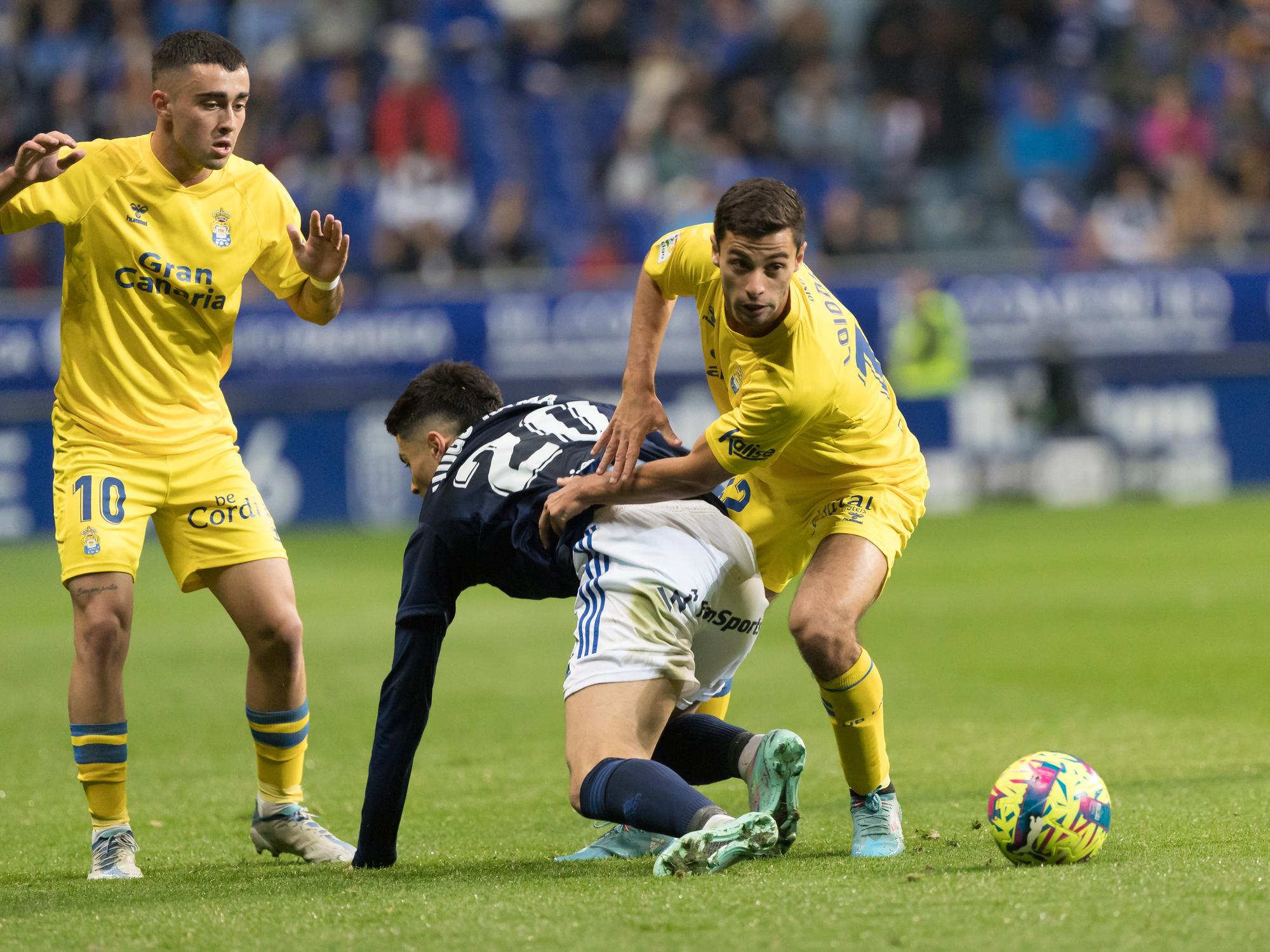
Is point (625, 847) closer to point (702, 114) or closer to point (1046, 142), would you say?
point (702, 114)

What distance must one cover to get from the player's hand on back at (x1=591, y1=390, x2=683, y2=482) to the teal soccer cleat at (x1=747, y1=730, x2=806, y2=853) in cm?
79

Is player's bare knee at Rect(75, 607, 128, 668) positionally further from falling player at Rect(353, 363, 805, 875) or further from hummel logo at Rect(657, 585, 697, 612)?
hummel logo at Rect(657, 585, 697, 612)

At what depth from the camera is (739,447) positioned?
14.2 ft

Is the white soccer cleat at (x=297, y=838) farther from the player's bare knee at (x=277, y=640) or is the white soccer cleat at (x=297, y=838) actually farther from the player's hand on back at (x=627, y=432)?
the player's hand on back at (x=627, y=432)

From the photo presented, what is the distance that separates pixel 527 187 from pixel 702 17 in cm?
361

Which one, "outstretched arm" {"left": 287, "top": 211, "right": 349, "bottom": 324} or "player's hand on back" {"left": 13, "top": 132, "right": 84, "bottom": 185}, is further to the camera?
"outstretched arm" {"left": 287, "top": 211, "right": 349, "bottom": 324}

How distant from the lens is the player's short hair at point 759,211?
4.26 meters

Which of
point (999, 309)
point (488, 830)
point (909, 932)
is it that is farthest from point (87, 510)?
point (999, 309)

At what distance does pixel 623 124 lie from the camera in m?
19.4

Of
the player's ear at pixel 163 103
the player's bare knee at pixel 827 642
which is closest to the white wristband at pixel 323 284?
the player's ear at pixel 163 103

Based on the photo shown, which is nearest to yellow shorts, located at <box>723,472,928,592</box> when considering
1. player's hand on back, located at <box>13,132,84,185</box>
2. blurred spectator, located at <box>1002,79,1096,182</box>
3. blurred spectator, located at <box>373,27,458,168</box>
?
player's hand on back, located at <box>13,132,84,185</box>

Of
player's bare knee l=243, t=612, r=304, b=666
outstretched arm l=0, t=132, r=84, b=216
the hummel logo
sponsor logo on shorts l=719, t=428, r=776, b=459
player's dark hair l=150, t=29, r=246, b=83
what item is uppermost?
player's dark hair l=150, t=29, r=246, b=83

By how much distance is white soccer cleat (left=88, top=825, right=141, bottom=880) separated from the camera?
4473 millimetres

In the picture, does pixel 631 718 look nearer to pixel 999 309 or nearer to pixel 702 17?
pixel 999 309
